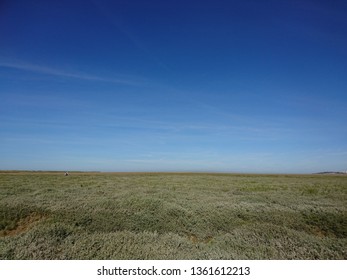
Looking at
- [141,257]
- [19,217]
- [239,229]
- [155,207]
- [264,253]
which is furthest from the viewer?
[155,207]

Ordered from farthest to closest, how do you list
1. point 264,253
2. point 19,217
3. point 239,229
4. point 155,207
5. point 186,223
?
1. point 155,207
2. point 19,217
3. point 186,223
4. point 239,229
5. point 264,253

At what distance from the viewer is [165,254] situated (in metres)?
7.96

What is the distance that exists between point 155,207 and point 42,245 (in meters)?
6.40

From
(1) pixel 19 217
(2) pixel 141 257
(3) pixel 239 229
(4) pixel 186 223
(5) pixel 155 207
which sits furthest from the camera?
(5) pixel 155 207

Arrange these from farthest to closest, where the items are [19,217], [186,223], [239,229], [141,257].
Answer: [19,217]
[186,223]
[239,229]
[141,257]

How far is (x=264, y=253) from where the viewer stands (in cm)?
826

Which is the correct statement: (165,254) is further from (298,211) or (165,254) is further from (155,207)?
(298,211)

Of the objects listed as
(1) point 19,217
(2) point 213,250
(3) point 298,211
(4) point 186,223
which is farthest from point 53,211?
(3) point 298,211

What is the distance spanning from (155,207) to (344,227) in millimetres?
9056
